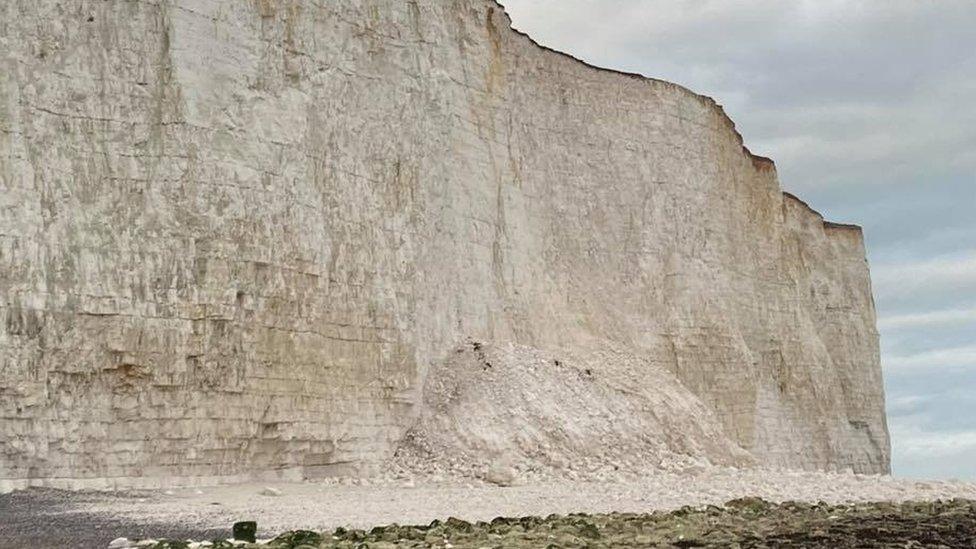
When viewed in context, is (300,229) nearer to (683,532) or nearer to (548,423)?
(548,423)

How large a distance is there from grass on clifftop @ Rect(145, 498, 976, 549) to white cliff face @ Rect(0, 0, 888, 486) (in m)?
6.42

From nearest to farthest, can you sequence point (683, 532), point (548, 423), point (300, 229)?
point (683, 532) < point (300, 229) < point (548, 423)

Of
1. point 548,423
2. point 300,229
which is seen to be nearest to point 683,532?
point 300,229

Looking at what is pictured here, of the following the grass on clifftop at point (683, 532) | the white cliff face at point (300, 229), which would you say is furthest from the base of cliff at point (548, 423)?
the grass on clifftop at point (683, 532)

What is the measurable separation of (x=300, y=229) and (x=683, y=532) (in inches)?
396

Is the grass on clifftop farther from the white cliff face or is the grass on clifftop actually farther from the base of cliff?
the base of cliff

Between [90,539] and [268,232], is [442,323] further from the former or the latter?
[90,539]

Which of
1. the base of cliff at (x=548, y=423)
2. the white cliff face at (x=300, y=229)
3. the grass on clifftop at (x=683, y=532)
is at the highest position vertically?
the white cliff face at (x=300, y=229)

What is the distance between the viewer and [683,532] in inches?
531

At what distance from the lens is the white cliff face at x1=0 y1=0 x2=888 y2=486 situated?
18562mm

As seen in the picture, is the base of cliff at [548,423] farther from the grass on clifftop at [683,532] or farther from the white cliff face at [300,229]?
the grass on clifftop at [683,532]

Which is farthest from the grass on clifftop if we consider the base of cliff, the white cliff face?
the base of cliff

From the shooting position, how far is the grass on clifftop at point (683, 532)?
12.1 m

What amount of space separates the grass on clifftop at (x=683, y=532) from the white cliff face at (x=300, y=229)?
642 cm
